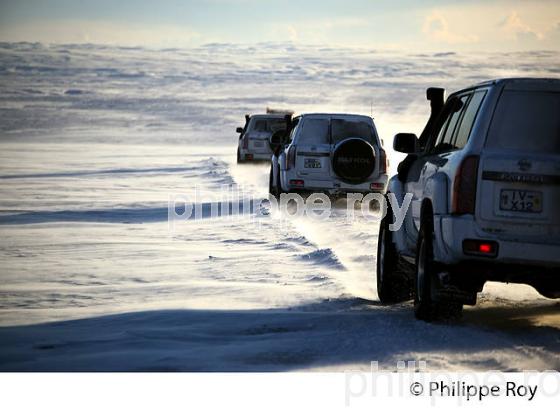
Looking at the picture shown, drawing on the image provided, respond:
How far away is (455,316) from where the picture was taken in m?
10.2

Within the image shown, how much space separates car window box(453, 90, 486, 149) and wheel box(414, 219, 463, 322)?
0.71m

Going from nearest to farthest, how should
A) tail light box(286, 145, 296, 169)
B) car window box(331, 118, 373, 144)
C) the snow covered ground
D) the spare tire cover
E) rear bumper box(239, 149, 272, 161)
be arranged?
the snow covered ground → the spare tire cover → car window box(331, 118, 373, 144) → tail light box(286, 145, 296, 169) → rear bumper box(239, 149, 272, 161)

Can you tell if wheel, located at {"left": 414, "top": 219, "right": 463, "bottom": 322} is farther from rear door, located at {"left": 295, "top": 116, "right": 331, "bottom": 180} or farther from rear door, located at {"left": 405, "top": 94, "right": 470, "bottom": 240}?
rear door, located at {"left": 295, "top": 116, "right": 331, "bottom": 180}

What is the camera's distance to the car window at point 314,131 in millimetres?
21547

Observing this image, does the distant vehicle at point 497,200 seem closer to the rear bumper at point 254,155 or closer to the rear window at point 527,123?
the rear window at point 527,123

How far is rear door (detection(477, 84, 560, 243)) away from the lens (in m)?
9.12

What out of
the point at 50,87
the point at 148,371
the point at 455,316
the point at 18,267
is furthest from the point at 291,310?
the point at 50,87

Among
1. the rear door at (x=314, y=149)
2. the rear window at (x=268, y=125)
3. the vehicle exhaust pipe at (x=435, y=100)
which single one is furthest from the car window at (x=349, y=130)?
the rear window at (x=268, y=125)

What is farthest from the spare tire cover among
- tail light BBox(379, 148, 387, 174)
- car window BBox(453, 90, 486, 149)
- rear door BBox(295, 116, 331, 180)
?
car window BBox(453, 90, 486, 149)

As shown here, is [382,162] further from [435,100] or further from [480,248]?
[480,248]

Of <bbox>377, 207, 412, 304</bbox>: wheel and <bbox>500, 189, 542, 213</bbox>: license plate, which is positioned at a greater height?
<bbox>500, 189, 542, 213</bbox>: license plate

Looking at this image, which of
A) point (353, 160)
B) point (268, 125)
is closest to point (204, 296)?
point (353, 160)

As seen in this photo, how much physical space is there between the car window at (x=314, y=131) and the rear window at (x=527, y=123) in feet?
39.6
